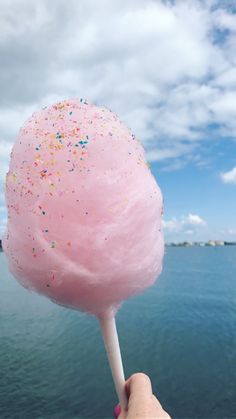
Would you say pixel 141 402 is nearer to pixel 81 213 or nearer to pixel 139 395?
pixel 139 395

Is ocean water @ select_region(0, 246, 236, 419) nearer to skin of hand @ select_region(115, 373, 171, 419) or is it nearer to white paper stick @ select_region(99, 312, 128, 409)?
white paper stick @ select_region(99, 312, 128, 409)

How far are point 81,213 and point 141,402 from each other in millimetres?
1057

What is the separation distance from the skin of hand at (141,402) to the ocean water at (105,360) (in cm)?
1592

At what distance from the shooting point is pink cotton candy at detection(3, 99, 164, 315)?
2064mm

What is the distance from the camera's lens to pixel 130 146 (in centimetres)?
231

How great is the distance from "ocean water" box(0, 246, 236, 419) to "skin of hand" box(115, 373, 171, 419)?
1592 cm

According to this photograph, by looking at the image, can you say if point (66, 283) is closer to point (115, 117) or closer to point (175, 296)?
point (115, 117)

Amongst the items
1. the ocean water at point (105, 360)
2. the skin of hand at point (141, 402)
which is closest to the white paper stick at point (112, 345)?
the skin of hand at point (141, 402)

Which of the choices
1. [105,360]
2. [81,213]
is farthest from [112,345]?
[105,360]

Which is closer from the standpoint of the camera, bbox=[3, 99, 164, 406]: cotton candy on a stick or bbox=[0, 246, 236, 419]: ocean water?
bbox=[3, 99, 164, 406]: cotton candy on a stick

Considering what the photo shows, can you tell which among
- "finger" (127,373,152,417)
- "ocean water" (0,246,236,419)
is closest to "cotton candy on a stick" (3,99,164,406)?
"finger" (127,373,152,417)

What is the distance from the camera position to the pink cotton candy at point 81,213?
6.77 ft

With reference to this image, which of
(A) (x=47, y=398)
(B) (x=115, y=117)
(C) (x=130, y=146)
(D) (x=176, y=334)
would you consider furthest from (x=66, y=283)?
(D) (x=176, y=334)

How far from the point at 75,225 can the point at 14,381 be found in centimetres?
1952
